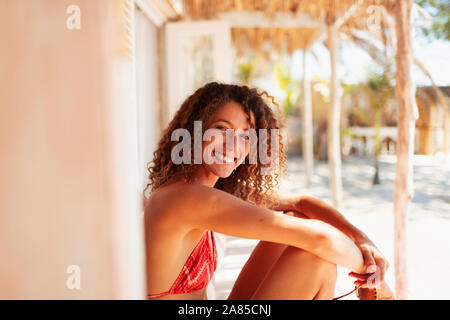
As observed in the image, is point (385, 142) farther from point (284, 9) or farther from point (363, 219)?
point (284, 9)

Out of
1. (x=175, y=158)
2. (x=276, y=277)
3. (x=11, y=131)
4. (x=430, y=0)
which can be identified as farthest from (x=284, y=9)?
(x=11, y=131)

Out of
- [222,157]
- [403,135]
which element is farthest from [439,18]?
[222,157]

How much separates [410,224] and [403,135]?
278 cm

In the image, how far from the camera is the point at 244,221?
1110 mm

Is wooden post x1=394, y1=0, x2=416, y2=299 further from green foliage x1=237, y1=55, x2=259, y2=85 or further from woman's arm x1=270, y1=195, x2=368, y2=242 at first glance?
green foliage x1=237, y1=55, x2=259, y2=85

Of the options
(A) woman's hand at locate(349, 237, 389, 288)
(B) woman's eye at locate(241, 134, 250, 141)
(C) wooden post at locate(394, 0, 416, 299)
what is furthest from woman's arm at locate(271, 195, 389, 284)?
(C) wooden post at locate(394, 0, 416, 299)

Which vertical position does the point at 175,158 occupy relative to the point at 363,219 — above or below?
above

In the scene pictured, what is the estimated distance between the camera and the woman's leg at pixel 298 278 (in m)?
1.22

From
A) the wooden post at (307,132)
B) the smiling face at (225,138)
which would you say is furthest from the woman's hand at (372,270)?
the wooden post at (307,132)

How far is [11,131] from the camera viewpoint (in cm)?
73

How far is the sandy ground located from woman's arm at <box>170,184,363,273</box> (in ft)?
1.86

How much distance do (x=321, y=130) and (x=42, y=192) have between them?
1361cm

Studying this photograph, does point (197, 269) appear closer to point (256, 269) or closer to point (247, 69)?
point (256, 269)
